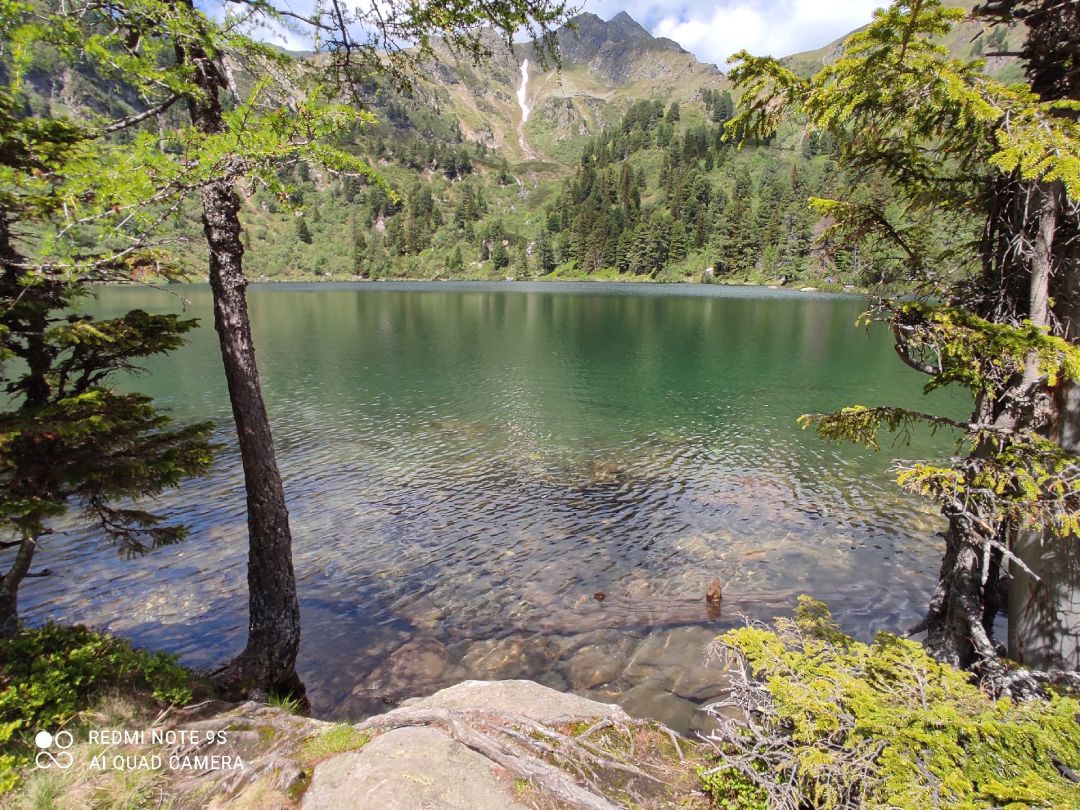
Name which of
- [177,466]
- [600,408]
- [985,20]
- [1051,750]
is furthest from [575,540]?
[600,408]

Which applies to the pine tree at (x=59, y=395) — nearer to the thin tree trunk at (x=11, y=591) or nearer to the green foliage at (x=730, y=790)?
the thin tree trunk at (x=11, y=591)

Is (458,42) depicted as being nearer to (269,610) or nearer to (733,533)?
(269,610)

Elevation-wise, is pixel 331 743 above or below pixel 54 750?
below

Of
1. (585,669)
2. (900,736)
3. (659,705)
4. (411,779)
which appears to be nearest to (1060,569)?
(900,736)

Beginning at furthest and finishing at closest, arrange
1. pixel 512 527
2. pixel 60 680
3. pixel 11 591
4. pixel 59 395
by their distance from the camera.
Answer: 1. pixel 512 527
2. pixel 11 591
3. pixel 59 395
4. pixel 60 680

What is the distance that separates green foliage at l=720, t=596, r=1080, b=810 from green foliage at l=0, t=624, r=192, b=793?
761 cm

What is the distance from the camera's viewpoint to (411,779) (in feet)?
17.7

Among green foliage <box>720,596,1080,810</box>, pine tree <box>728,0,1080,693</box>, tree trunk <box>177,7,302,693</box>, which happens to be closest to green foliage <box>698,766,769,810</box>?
green foliage <box>720,596,1080,810</box>

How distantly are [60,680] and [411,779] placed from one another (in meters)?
4.86

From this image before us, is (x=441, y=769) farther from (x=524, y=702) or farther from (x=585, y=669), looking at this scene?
(x=585, y=669)

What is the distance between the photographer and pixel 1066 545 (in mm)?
6820

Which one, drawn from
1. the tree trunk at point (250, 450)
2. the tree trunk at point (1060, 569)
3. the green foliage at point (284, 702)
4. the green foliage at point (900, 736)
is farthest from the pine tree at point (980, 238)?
the green foliage at point (284, 702)

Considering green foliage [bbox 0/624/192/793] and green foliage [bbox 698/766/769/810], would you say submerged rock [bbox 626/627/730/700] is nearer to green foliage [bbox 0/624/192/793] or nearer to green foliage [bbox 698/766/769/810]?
green foliage [bbox 698/766/769/810]

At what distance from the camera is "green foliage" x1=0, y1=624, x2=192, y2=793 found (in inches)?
222
